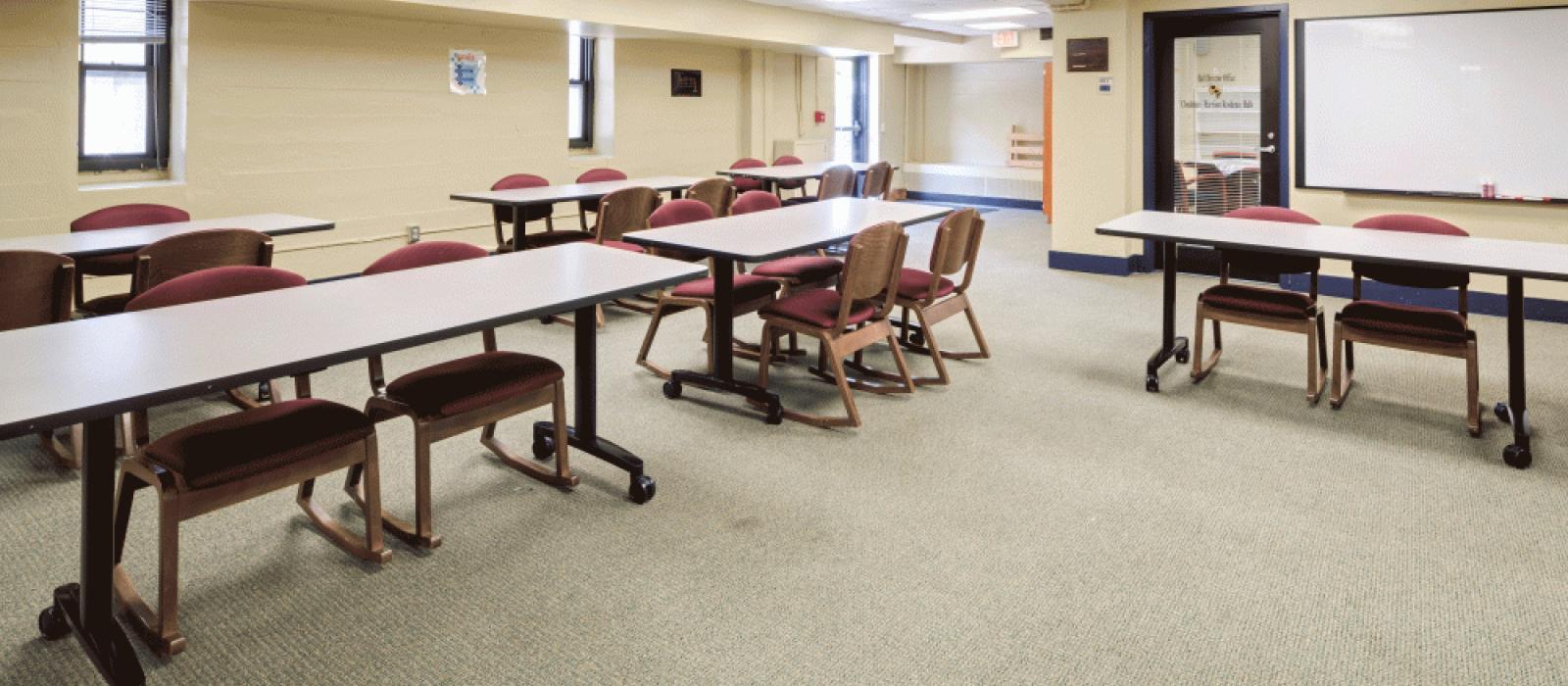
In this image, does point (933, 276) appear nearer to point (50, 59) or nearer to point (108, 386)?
point (108, 386)

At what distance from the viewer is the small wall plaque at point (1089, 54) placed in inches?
277

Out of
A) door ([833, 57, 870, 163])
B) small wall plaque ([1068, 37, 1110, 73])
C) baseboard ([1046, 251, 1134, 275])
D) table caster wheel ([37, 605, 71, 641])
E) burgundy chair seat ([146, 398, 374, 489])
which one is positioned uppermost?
door ([833, 57, 870, 163])

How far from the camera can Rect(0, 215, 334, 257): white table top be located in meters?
3.90

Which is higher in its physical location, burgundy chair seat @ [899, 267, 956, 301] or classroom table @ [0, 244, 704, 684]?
burgundy chair seat @ [899, 267, 956, 301]

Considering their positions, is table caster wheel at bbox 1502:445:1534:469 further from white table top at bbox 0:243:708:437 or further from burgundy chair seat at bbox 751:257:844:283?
white table top at bbox 0:243:708:437

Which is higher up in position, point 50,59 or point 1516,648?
point 50,59

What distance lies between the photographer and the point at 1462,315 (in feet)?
12.9

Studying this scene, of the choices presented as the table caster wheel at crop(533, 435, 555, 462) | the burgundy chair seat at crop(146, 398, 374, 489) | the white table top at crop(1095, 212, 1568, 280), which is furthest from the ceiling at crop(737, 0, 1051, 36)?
the burgundy chair seat at crop(146, 398, 374, 489)

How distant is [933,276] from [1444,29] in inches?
152

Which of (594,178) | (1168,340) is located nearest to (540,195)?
(594,178)

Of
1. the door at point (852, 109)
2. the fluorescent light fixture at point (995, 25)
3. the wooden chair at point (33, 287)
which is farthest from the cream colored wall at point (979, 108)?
the wooden chair at point (33, 287)

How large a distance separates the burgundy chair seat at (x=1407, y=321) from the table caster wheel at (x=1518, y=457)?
520mm

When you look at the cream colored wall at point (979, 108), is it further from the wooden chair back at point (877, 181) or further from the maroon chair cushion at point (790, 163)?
the wooden chair back at point (877, 181)

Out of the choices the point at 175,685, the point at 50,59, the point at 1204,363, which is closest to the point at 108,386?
the point at 175,685
